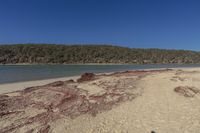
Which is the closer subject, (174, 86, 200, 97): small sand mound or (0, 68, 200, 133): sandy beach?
(0, 68, 200, 133): sandy beach

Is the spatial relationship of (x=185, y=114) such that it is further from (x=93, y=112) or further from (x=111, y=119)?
(x=93, y=112)

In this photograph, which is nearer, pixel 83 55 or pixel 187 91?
pixel 187 91

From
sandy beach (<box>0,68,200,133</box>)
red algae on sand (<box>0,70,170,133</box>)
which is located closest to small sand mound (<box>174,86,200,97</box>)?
sandy beach (<box>0,68,200,133</box>)

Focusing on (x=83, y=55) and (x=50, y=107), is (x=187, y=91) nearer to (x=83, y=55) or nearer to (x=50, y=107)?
(x=50, y=107)

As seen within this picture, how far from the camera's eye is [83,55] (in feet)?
253

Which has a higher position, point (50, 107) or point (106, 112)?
point (106, 112)

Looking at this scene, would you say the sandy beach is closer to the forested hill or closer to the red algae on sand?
the red algae on sand

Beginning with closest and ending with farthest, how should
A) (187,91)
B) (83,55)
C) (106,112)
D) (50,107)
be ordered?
(106,112) → (50,107) → (187,91) → (83,55)

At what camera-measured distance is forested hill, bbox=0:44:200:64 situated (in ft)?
234

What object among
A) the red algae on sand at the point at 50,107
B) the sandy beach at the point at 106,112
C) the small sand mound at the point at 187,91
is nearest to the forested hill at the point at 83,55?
the small sand mound at the point at 187,91

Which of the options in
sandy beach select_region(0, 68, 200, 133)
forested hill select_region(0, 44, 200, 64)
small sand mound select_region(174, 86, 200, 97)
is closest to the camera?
sandy beach select_region(0, 68, 200, 133)

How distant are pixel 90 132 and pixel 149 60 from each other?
7307cm

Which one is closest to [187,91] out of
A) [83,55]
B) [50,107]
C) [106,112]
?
[106,112]

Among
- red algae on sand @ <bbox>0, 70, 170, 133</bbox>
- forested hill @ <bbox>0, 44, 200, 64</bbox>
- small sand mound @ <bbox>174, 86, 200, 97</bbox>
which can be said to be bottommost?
forested hill @ <bbox>0, 44, 200, 64</bbox>
